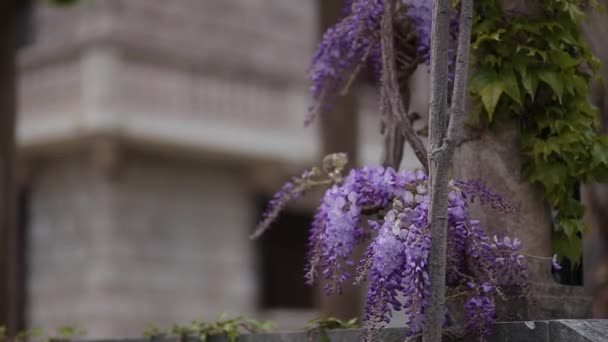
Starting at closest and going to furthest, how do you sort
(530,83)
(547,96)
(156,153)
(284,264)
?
1. (530,83)
2. (547,96)
3. (156,153)
4. (284,264)

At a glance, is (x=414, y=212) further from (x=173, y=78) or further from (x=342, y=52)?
(x=173, y=78)

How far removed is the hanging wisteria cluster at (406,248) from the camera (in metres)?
2.89

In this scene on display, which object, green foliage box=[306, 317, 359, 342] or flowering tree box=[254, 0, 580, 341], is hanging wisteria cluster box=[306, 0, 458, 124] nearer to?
flowering tree box=[254, 0, 580, 341]

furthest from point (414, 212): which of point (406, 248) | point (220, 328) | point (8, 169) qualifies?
point (8, 169)

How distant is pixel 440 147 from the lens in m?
2.86

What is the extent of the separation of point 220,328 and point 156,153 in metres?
11.7

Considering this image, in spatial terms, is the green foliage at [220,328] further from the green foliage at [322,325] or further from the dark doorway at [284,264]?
the dark doorway at [284,264]

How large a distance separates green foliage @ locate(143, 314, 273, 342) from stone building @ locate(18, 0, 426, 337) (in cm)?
1031

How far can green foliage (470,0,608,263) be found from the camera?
329 cm

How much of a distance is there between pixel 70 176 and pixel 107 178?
90cm

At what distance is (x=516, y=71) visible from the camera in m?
3.33

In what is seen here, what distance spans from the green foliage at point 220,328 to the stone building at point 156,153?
10311 millimetres

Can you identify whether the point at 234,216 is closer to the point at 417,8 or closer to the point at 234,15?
the point at 234,15

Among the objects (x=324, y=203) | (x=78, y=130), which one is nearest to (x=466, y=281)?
(x=324, y=203)
